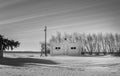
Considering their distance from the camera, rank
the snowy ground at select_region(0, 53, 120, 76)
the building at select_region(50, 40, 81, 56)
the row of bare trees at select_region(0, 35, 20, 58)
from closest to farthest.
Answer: the snowy ground at select_region(0, 53, 120, 76) → the row of bare trees at select_region(0, 35, 20, 58) → the building at select_region(50, 40, 81, 56)

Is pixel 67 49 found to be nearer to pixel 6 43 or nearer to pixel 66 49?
pixel 66 49

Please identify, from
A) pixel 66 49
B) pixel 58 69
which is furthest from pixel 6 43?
pixel 58 69

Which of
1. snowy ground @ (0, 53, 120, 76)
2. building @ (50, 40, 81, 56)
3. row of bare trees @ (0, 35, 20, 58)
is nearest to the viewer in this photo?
snowy ground @ (0, 53, 120, 76)

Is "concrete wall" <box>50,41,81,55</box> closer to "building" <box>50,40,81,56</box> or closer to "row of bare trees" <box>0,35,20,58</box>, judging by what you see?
"building" <box>50,40,81,56</box>

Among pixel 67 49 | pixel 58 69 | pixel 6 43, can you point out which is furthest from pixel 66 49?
pixel 58 69

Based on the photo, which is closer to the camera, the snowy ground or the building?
the snowy ground

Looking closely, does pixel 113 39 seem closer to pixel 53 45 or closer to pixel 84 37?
pixel 84 37

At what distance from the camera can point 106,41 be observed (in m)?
66.9

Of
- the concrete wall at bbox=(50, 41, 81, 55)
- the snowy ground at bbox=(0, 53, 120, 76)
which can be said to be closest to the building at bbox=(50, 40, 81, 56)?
the concrete wall at bbox=(50, 41, 81, 55)

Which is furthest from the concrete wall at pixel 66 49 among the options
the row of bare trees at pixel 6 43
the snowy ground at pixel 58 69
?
the snowy ground at pixel 58 69

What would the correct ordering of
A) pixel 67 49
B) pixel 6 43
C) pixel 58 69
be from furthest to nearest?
pixel 67 49, pixel 6 43, pixel 58 69

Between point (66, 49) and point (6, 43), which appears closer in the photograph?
point (6, 43)

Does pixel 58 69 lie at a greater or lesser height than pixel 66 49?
lesser

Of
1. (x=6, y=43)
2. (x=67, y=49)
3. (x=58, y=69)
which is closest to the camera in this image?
(x=58, y=69)
